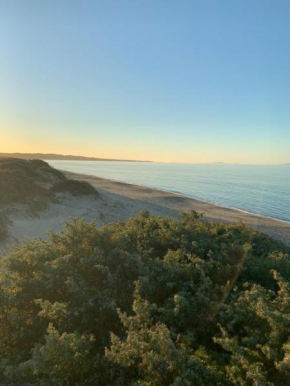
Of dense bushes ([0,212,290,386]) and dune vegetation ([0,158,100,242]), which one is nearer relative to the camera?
dense bushes ([0,212,290,386])

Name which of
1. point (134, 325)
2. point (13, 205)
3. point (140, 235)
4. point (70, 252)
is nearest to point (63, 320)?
point (134, 325)

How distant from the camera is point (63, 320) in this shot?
5.36 meters

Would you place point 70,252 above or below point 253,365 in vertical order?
above

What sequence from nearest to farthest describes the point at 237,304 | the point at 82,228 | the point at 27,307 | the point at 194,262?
the point at 237,304 → the point at 27,307 → the point at 194,262 → the point at 82,228

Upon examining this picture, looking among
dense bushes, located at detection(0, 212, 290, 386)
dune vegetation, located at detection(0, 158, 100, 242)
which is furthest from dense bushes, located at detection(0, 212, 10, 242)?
dense bushes, located at detection(0, 212, 290, 386)

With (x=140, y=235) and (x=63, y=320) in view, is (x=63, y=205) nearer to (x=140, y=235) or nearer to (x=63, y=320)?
(x=140, y=235)

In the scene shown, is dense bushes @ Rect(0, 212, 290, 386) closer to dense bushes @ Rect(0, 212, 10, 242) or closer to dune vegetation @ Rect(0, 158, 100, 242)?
dense bushes @ Rect(0, 212, 10, 242)

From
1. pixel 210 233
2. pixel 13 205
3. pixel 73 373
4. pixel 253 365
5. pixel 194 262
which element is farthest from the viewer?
pixel 13 205

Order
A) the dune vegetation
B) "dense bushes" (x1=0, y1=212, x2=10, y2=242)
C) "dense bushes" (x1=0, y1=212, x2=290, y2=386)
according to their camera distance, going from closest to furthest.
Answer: "dense bushes" (x1=0, y1=212, x2=290, y2=386)
"dense bushes" (x1=0, y1=212, x2=10, y2=242)
the dune vegetation

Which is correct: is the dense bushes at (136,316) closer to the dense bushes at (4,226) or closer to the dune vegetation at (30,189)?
the dense bushes at (4,226)

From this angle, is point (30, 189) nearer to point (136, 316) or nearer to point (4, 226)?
point (4, 226)

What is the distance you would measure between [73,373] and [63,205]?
18.8 meters

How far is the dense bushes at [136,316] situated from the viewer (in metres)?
4.31

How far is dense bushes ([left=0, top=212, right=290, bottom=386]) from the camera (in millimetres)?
4312
